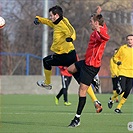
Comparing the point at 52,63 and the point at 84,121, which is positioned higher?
the point at 52,63

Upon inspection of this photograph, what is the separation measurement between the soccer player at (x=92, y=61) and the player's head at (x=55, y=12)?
1949 mm

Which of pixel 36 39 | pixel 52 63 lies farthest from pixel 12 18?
pixel 52 63

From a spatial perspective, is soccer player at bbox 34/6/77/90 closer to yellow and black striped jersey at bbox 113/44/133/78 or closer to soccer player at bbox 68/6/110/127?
soccer player at bbox 68/6/110/127

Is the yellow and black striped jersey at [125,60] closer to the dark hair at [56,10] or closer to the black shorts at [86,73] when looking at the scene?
the dark hair at [56,10]

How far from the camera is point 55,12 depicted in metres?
14.2

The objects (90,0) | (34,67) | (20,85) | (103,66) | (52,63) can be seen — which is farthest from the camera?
(90,0)

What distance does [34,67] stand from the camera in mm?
35781

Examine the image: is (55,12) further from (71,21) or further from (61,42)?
(71,21)

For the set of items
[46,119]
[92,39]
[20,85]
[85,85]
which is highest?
[92,39]

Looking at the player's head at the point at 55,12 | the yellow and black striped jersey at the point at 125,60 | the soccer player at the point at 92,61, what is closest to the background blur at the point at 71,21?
the yellow and black striped jersey at the point at 125,60

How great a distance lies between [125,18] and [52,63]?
27.2 metres

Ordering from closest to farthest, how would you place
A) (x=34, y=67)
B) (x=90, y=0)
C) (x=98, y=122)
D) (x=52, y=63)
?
(x=98, y=122), (x=52, y=63), (x=34, y=67), (x=90, y=0)

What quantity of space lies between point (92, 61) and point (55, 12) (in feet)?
7.42

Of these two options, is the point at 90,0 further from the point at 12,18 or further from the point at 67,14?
the point at 12,18
